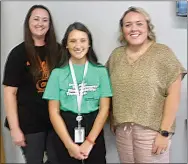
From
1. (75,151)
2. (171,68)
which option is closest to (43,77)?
(75,151)

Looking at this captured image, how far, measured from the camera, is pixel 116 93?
174 centimetres

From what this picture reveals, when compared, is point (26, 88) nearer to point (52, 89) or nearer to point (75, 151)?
point (52, 89)

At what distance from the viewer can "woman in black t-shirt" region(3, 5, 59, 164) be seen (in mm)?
1764

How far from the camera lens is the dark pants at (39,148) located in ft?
6.09

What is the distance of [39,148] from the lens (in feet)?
6.22

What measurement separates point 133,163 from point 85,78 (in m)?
0.65

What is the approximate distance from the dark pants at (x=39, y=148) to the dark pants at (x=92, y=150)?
0.14 meters

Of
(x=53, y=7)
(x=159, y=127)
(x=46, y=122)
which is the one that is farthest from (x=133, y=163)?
(x=53, y=7)

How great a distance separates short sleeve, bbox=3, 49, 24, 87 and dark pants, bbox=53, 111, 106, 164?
1.20ft

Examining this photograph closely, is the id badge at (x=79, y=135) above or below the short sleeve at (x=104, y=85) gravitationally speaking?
below

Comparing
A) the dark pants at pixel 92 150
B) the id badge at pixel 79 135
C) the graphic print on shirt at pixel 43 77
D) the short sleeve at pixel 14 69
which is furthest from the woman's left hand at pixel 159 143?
the short sleeve at pixel 14 69

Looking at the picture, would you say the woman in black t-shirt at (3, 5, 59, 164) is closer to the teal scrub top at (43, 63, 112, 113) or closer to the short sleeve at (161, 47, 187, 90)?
the teal scrub top at (43, 63, 112, 113)

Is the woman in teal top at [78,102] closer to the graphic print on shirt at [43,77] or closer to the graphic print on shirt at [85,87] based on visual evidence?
the graphic print on shirt at [85,87]

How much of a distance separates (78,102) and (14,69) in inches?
17.8
